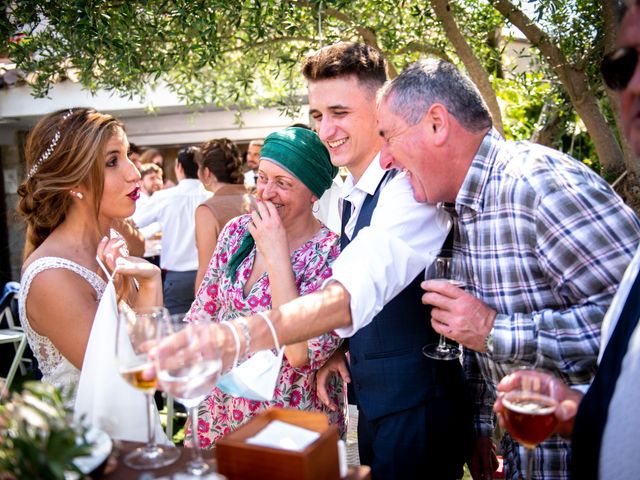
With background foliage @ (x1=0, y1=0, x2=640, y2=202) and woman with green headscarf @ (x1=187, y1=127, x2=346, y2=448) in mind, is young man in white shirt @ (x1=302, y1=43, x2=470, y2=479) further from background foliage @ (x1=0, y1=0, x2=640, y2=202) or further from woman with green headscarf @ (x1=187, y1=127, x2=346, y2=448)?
background foliage @ (x1=0, y1=0, x2=640, y2=202)

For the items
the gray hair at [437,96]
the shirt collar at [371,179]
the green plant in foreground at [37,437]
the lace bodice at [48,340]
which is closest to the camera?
the green plant in foreground at [37,437]

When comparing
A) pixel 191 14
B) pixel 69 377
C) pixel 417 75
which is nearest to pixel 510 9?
pixel 191 14

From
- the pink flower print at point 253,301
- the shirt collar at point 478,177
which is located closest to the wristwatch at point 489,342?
the shirt collar at point 478,177

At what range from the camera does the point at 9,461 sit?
1.23m

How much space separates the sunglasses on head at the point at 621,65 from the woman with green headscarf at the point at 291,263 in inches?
56.2

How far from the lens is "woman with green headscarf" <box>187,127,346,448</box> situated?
2742 mm

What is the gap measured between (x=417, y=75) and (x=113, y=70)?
361 centimetres

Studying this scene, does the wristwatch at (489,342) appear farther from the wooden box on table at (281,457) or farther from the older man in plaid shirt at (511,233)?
the wooden box on table at (281,457)

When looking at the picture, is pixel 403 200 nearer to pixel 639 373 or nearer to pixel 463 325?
pixel 463 325

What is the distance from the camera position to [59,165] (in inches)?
114

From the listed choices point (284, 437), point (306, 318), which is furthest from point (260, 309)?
point (284, 437)

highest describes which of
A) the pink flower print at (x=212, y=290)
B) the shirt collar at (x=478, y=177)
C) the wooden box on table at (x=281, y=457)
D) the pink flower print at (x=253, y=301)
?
the shirt collar at (x=478, y=177)

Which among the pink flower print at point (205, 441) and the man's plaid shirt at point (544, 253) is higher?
the man's plaid shirt at point (544, 253)

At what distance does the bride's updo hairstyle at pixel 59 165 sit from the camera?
2.89 metres
